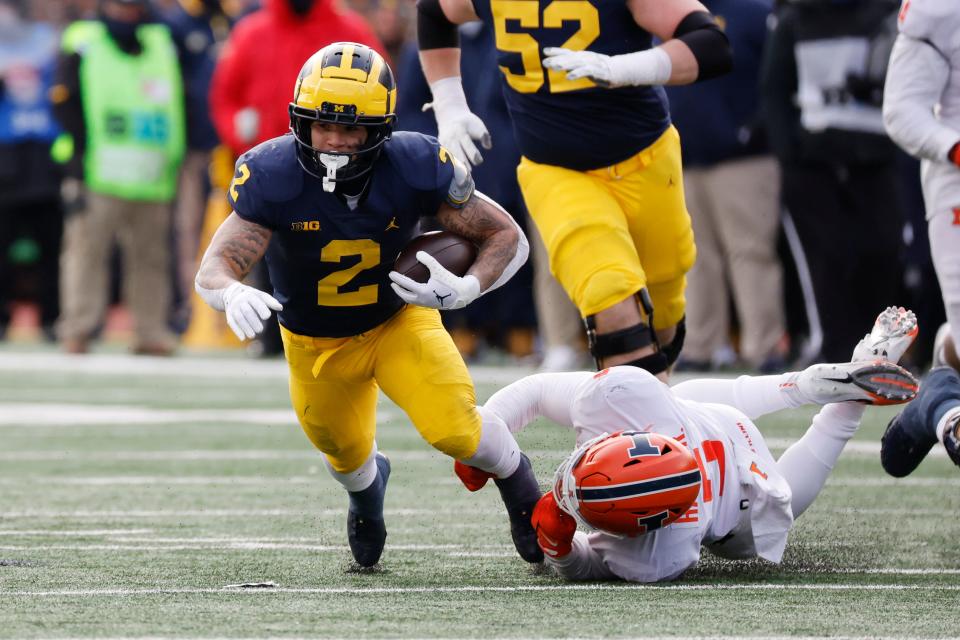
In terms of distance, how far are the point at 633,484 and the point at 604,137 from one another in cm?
174

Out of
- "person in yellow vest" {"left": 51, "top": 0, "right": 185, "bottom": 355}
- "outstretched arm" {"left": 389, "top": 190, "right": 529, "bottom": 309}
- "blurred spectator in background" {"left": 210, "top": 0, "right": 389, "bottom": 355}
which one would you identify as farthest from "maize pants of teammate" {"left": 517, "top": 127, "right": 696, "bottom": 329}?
"person in yellow vest" {"left": 51, "top": 0, "right": 185, "bottom": 355}

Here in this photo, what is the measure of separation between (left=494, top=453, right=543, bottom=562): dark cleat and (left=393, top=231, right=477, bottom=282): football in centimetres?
53

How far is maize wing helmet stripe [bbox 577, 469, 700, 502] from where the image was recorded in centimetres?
438

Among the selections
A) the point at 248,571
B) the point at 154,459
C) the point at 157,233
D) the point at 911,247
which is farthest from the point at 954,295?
the point at 157,233

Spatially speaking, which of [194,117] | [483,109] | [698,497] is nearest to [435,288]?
[698,497]

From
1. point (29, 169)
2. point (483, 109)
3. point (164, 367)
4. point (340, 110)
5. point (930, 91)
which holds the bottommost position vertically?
point (164, 367)

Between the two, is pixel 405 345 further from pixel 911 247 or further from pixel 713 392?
pixel 911 247

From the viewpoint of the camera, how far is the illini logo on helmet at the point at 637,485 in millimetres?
4387

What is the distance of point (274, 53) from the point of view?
441 inches

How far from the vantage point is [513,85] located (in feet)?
19.6

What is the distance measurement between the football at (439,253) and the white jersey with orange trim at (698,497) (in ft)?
1.43

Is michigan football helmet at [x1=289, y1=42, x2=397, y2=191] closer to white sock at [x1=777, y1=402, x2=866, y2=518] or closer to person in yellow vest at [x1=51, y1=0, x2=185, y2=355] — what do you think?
white sock at [x1=777, y1=402, x2=866, y2=518]

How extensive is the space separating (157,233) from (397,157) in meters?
7.41

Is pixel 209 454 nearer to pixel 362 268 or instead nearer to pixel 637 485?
pixel 362 268
